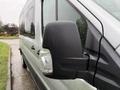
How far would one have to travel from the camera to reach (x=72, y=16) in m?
3.12

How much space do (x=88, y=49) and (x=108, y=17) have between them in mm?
324

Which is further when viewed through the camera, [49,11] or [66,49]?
[49,11]

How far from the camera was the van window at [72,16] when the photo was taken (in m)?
2.74

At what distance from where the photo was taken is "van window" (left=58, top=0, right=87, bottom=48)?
2738mm

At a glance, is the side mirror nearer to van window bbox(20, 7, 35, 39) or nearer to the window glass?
the window glass

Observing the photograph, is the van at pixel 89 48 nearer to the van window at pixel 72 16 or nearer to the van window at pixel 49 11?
the van window at pixel 72 16

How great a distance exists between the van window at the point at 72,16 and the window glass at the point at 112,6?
0.20 metres

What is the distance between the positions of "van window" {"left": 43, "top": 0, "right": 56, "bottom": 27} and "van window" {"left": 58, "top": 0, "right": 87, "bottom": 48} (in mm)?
359

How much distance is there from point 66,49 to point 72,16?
0.83m

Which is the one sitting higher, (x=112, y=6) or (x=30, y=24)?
(x=112, y=6)

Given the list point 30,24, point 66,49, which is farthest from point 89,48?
point 30,24

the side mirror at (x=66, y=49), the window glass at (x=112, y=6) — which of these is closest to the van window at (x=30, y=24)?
the window glass at (x=112, y=6)

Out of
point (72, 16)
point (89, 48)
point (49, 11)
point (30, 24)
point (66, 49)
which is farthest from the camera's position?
point (30, 24)

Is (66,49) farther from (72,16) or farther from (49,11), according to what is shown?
(49,11)
